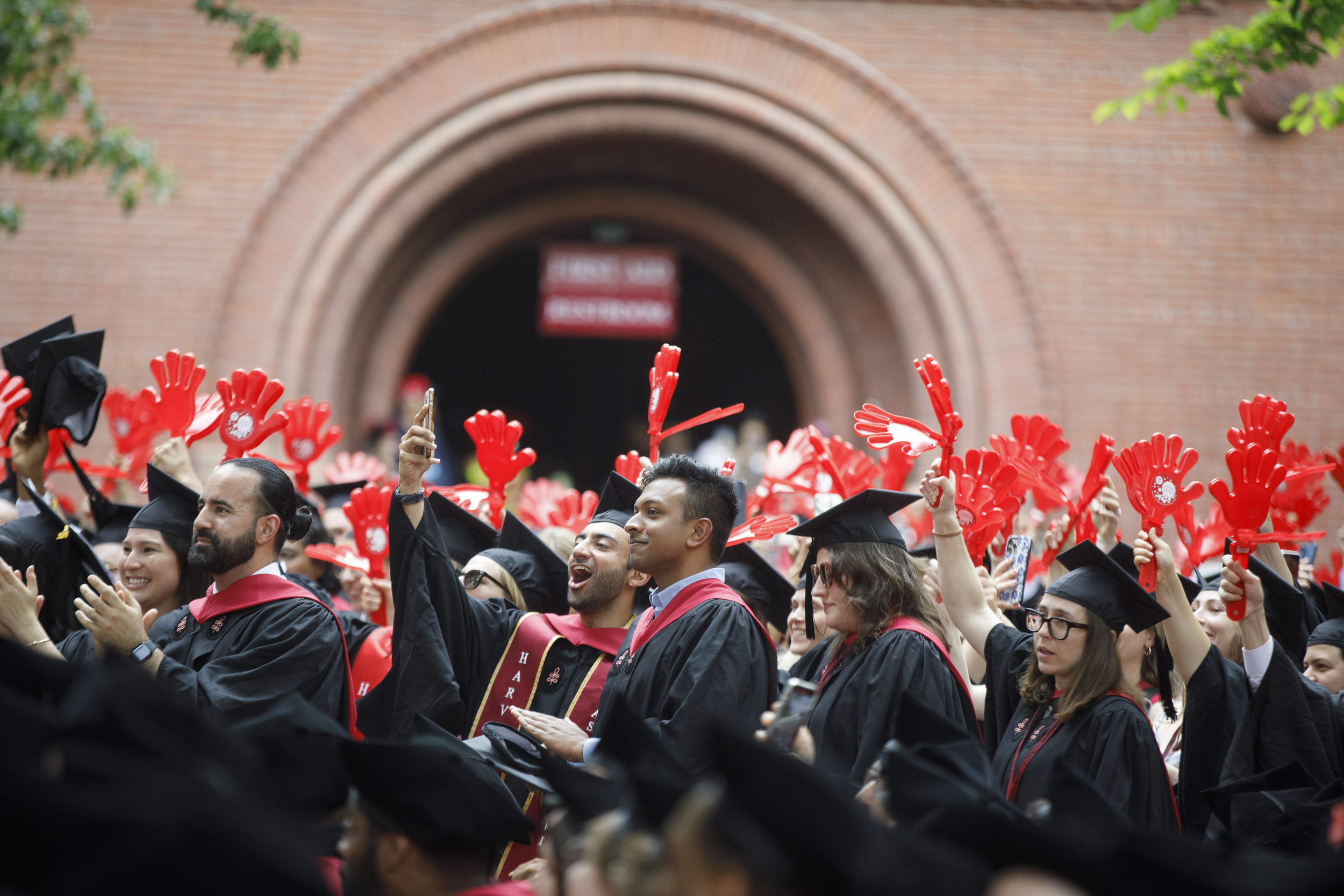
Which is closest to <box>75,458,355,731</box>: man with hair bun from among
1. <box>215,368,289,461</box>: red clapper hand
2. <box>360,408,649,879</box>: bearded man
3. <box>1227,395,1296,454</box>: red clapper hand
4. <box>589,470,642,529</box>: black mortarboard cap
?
<box>360,408,649,879</box>: bearded man

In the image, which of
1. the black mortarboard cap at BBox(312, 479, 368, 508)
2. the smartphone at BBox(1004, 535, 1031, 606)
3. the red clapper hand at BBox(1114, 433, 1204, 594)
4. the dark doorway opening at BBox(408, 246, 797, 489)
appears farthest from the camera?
the dark doorway opening at BBox(408, 246, 797, 489)

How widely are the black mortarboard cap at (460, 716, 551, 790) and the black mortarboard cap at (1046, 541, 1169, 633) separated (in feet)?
5.57

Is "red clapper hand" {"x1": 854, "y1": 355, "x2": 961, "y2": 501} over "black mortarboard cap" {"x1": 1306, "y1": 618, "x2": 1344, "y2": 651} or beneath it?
over

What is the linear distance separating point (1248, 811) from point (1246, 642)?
0.61m

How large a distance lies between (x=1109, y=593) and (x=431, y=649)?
2.24 meters

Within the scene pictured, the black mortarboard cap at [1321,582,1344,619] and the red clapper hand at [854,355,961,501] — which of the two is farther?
the black mortarboard cap at [1321,582,1344,619]

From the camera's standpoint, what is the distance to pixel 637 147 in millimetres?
10969

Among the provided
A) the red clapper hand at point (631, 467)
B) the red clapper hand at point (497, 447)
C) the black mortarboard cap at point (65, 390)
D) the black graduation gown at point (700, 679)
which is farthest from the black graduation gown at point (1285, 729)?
the black mortarboard cap at point (65, 390)

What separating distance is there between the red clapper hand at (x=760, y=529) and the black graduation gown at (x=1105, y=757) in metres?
1.16

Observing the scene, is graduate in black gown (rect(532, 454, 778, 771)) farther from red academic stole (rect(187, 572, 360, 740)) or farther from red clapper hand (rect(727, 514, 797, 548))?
red academic stole (rect(187, 572, 360, 740))

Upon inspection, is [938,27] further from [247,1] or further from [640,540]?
[640,540]

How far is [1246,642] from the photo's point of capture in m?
3.83

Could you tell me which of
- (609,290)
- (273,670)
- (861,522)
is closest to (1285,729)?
(861,522)

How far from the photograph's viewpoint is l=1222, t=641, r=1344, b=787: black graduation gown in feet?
11.9
